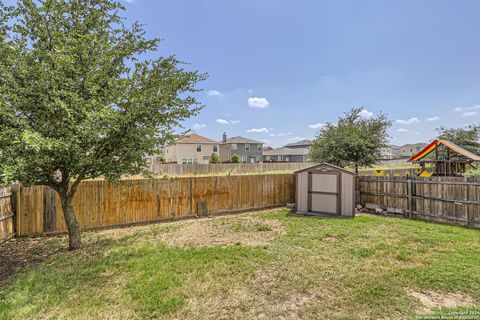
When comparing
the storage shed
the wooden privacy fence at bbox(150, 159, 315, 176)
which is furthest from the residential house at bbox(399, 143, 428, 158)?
the storage shed

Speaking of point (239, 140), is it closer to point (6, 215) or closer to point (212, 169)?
point (212, 169)

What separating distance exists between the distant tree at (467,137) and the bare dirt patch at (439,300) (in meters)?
23.1

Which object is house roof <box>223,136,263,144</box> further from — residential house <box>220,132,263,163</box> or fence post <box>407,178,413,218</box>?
fence post <box>407,178,413,218</box>

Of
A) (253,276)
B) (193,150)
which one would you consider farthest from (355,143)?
(193,150)

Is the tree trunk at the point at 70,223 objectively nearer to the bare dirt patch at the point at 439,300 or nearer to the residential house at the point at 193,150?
the bare dirt patch at the point at 439,300

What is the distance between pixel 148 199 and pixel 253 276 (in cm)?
561

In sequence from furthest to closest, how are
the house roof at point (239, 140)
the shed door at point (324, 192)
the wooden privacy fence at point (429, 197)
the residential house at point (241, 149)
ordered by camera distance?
the house roof at point (239, 140), the residential house at point (241, 149), the shed door at point (324, 192), the wooden privacy fence at point (429, 197)

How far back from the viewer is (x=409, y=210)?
350 inches

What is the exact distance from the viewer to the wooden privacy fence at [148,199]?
273 inches

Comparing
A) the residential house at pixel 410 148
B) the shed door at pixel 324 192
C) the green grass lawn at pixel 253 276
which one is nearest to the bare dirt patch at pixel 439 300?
the green grass lawn at pixel 253 276

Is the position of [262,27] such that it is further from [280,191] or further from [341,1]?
[280,191]

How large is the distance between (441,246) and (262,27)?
11.4 m

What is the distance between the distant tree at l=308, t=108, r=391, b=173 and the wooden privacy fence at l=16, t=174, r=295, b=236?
5.63 meters

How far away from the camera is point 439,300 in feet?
11.1
